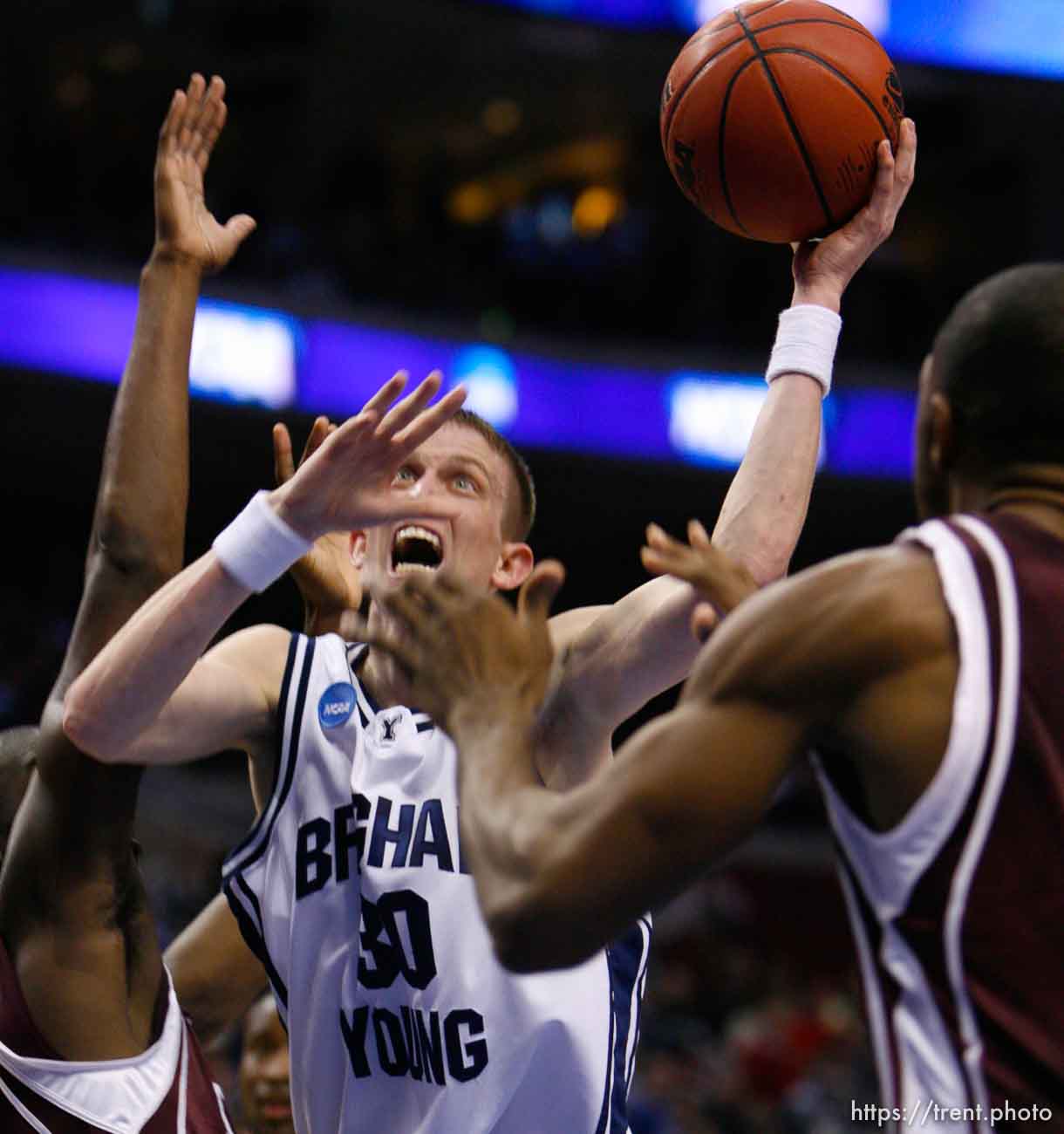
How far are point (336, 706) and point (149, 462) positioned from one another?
1.82 ft

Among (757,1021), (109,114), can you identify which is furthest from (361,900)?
(109,114)

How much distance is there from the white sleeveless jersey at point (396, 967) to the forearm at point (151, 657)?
16.9 inches

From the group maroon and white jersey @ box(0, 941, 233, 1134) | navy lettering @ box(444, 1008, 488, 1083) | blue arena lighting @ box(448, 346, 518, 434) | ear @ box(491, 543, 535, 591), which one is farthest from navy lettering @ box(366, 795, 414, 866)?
blue arena lighting @ box(448, 346, 518, 434)

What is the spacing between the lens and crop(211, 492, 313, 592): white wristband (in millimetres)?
2680

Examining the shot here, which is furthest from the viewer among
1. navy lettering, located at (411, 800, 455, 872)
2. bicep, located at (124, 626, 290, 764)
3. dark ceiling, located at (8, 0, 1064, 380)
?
dark ceiling, located at (8, 0, 1064, 380)

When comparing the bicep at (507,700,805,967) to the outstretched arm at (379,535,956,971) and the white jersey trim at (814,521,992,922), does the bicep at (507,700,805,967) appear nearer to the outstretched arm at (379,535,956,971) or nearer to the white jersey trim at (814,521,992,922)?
the outstretched arm at (379,535,956,971)

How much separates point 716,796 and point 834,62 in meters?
1.87

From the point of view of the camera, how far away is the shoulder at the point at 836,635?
6.40 ft

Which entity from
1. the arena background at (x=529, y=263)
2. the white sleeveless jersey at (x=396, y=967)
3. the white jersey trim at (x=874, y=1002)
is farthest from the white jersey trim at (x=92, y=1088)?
the arena background at (x=529, y=263)

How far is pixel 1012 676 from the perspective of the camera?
76.7 inches

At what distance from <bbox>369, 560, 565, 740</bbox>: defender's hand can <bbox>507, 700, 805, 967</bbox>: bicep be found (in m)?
0.25

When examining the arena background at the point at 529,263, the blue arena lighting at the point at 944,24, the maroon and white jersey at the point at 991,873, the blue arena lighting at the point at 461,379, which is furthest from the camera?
the blue arena lighting at the point at 944,24

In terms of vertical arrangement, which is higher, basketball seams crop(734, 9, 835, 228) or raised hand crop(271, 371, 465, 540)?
basketball seams crop(734, 9, 835, 228)

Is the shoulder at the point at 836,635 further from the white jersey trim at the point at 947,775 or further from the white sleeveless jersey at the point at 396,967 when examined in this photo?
the white sleeveless jersey at the point at 396,967
